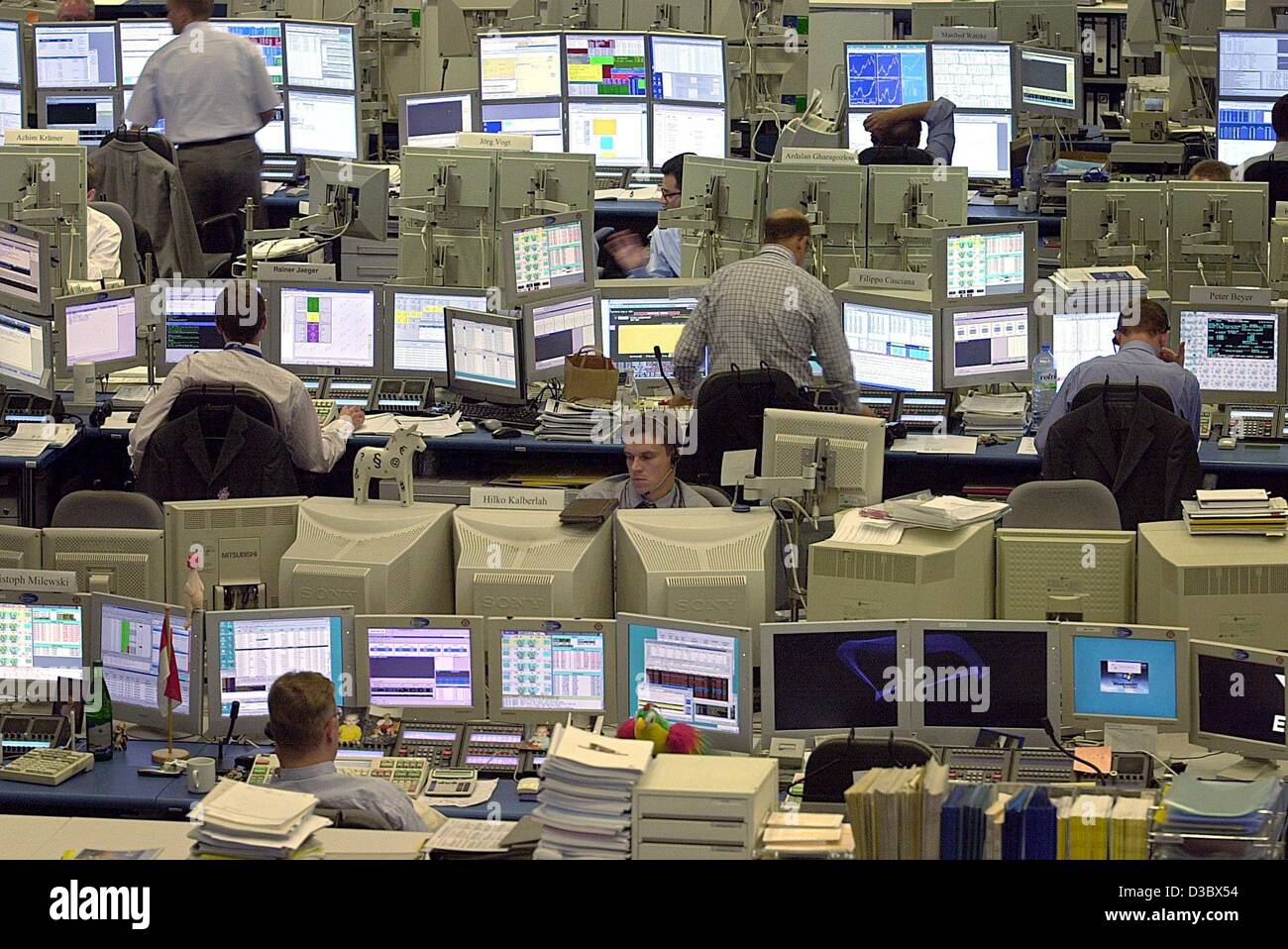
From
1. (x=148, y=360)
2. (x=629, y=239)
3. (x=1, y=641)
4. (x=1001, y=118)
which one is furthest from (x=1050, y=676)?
(x=1001, y=118)

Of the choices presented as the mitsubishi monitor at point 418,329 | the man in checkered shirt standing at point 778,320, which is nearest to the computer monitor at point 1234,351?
the man in checkered shirt standing at point 778,320

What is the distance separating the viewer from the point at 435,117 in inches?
431

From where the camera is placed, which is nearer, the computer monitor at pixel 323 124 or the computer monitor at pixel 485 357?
the computer monitor at pixel 485 357

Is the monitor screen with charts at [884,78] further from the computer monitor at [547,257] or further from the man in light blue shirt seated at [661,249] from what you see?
the computer monitor at [547,257]

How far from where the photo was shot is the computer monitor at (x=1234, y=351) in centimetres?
783

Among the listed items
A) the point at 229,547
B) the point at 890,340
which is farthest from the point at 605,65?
the point at 229,547

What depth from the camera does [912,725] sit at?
516cm

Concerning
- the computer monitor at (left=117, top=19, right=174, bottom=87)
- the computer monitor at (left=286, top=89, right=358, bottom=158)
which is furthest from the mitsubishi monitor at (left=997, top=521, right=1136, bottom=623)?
the computer monitor at (left=117, top=19, right=174, bottom=87)

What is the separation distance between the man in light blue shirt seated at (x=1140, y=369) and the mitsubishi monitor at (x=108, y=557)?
3.09 meters

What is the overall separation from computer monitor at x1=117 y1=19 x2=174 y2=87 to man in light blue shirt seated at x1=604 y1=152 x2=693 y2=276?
3.41 metres

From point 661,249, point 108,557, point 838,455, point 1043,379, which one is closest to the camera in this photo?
point 108,557

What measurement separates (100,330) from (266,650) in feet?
10.4

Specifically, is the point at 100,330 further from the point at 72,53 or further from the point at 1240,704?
the point at 1240,704

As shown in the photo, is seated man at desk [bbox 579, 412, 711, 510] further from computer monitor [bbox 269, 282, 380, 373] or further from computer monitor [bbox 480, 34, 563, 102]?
computer monitor [bbox 480, 34, 563, 102]
